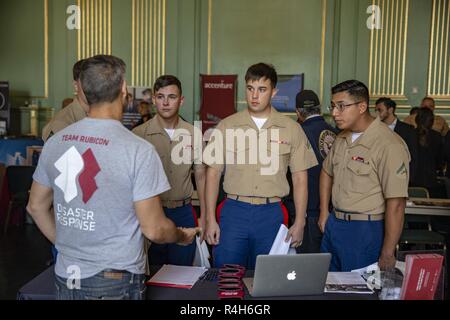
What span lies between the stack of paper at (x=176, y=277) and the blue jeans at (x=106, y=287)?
0.33 m

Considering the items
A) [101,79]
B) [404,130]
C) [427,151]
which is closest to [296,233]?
[101,79]

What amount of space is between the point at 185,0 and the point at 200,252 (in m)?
6.86

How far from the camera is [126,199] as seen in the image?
1.89 meters

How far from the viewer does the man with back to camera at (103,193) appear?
187 centimetres

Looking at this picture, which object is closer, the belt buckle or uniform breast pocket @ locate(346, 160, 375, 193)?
the belt buckle

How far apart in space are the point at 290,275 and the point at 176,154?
164cm

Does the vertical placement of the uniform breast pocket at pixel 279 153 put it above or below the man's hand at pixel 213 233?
above

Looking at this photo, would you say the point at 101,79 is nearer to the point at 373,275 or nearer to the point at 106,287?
the point at 106,287

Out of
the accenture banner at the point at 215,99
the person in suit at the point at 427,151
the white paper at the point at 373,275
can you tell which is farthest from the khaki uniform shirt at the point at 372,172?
the accenture banner at the point at 215,99

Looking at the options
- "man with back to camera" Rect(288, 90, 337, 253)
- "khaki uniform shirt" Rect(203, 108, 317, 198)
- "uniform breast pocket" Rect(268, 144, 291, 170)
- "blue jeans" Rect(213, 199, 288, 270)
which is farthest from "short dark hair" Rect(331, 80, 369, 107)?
"man with back to camera" Rect(288, 90, 337, 253)

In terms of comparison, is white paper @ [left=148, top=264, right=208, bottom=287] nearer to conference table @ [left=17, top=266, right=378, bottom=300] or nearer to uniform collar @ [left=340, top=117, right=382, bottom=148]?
conference table @ [left=17, top=266, right=378, bottom=300]

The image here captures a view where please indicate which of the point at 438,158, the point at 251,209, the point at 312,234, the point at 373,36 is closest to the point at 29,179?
the point at 312,234

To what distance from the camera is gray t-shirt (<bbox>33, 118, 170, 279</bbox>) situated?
1862mm

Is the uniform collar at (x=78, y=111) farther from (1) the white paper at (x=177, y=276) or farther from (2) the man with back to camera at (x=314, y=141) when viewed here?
(2) the man with back to camera at (x=314, y=141)
